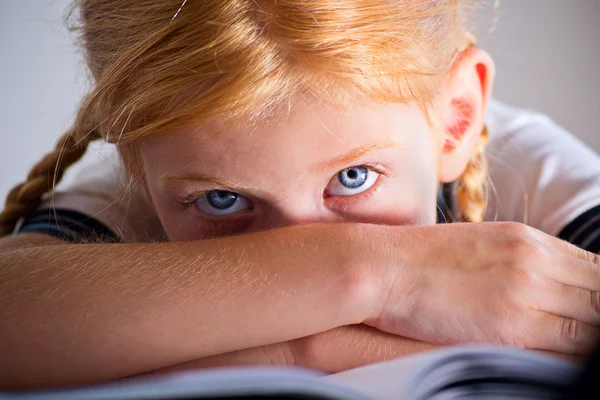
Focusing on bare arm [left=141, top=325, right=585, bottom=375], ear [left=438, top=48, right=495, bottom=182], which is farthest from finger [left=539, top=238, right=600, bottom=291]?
ear [left=438, top=48, right=495, bottom=182]

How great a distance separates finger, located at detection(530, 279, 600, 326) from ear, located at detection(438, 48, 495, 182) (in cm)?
25

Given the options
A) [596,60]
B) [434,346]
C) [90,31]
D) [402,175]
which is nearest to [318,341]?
[434,346]

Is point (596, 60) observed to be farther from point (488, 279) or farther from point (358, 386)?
point (358, 386)

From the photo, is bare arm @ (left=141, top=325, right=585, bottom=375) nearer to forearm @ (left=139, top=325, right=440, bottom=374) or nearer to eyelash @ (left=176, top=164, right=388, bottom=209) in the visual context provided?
forearm @ (left=139, top=325, right=440, bottom=374)

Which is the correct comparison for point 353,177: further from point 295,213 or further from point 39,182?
point 39,182

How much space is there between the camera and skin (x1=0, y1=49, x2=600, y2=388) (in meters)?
0.47

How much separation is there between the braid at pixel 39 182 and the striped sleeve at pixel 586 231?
584 mm

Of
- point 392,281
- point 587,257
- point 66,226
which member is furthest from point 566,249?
point 66,226

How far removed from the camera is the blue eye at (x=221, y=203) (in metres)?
0.63

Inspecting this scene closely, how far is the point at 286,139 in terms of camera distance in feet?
1.78

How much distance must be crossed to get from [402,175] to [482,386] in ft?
0.97

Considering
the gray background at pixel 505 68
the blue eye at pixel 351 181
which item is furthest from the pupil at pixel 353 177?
the gray background at pixel 505 68

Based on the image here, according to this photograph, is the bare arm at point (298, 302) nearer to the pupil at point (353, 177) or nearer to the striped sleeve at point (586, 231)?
the pupil at point (353, 177)

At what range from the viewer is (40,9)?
1.35 metres
